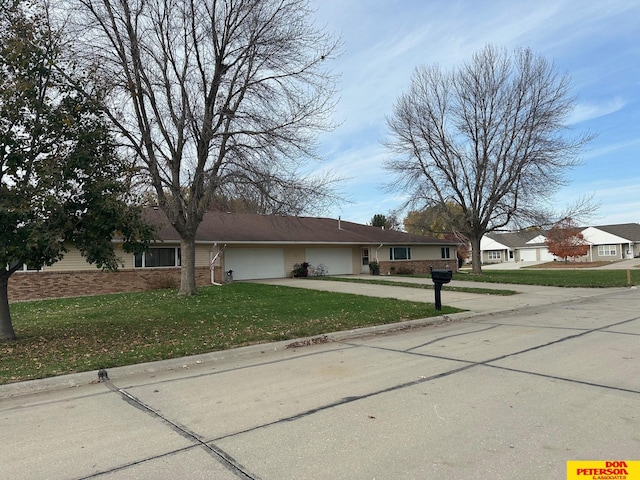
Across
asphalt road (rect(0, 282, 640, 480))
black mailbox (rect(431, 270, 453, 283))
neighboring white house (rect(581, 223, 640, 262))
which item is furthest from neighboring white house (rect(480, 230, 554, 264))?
asphalt road (rect(0, 282, 640, 480))

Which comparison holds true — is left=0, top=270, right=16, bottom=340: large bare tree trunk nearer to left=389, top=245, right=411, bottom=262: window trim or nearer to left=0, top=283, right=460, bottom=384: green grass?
left=0, top=283, right=460, bottom=384: green grass

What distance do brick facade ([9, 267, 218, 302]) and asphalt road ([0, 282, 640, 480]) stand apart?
14.8 metres

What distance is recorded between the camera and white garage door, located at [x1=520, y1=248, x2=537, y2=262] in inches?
2837

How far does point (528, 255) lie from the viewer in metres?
73.0

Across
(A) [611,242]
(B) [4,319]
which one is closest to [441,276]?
(B) [4,319]

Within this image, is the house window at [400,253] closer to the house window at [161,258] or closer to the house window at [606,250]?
the house window at [161,258]

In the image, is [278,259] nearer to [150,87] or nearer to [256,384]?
[150,87]

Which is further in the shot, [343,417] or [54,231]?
[54,231]

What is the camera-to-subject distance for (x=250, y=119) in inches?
634

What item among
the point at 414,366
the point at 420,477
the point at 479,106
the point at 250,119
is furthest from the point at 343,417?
the point at 479,106

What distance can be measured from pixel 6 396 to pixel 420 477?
5377 millimetres

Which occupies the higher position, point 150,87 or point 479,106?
point 479,106

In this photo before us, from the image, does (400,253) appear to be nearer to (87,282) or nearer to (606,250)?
(87,282)

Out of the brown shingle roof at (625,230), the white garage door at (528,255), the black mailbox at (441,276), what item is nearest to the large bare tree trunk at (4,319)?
the black mailbox at (441,276)
